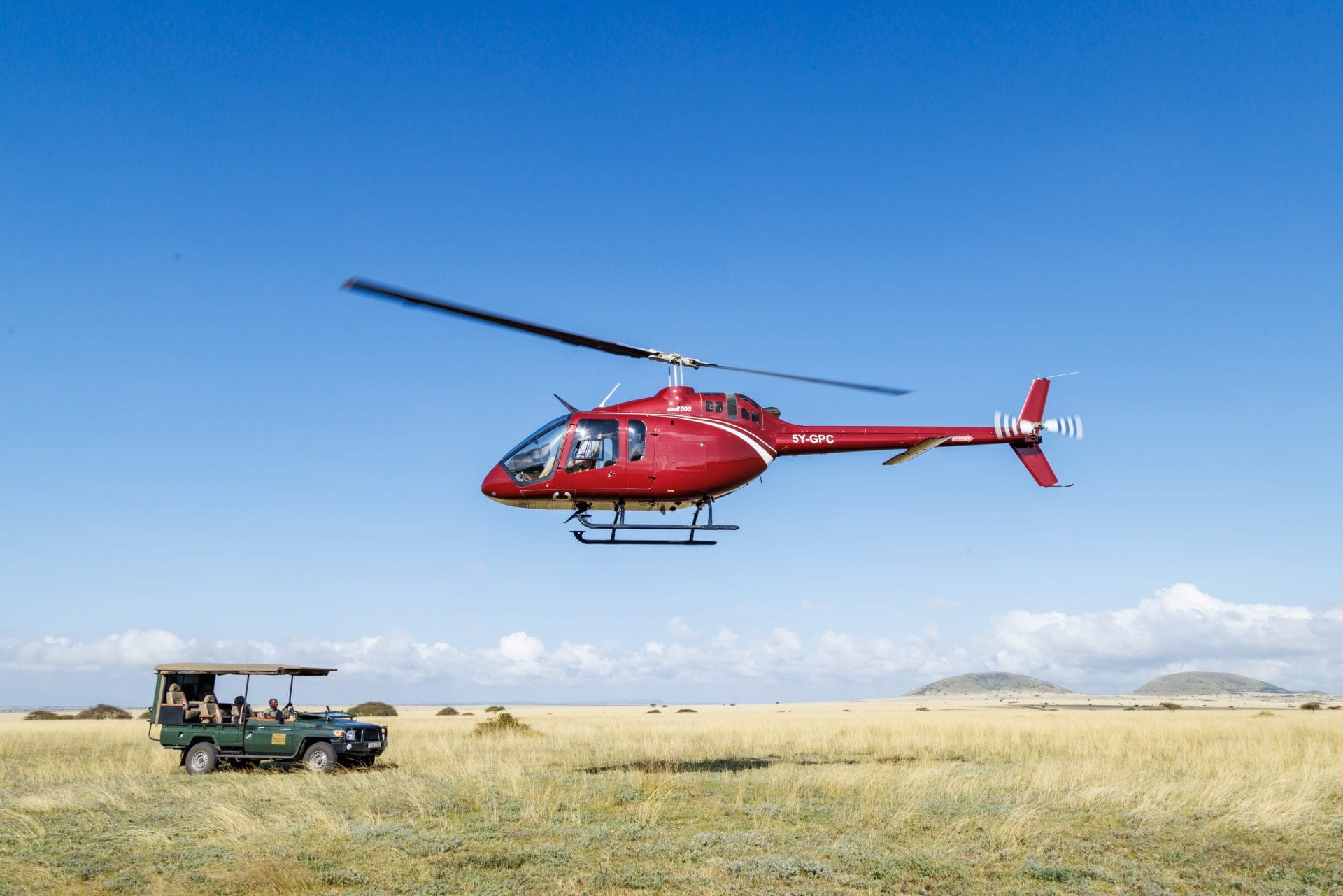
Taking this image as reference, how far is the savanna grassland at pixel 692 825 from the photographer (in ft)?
33.7

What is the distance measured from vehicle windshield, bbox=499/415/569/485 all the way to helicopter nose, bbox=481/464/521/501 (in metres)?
0.12

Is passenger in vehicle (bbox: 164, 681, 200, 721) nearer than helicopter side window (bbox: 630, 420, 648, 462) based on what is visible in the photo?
No

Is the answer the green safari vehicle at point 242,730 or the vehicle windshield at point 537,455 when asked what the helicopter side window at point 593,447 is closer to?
the vehicle windshield at point 537,455

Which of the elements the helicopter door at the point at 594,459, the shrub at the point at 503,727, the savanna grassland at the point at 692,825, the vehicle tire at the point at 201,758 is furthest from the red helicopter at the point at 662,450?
the shrub at the point at 503,727

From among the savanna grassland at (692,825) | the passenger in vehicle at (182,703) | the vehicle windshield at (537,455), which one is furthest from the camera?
the passenger in vehicle at (182,703)

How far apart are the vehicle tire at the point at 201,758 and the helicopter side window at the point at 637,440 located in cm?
1239

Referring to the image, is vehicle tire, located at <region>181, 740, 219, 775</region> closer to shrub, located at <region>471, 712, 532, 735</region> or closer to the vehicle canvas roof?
the vehicle canvas roof

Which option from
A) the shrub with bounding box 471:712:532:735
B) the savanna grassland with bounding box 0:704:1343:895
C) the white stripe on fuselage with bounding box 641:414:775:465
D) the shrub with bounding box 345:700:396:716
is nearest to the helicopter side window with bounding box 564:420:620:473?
the white stripe on fuselage with bounding box 641:414:775:465

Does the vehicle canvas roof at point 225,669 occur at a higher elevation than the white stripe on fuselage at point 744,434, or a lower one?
lower

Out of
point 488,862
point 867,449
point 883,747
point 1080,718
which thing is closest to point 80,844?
point 488,862

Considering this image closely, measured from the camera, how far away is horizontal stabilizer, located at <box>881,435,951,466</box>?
18766 millimetres

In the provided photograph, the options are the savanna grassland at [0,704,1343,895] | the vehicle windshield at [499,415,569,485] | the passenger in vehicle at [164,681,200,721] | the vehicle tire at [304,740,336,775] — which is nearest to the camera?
the savanna grassland at [0,704,1343,895]

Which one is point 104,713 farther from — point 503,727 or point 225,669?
point 225,669

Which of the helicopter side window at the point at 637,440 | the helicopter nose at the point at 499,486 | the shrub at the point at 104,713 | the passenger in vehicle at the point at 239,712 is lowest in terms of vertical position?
the shrub at the point at 104,713
